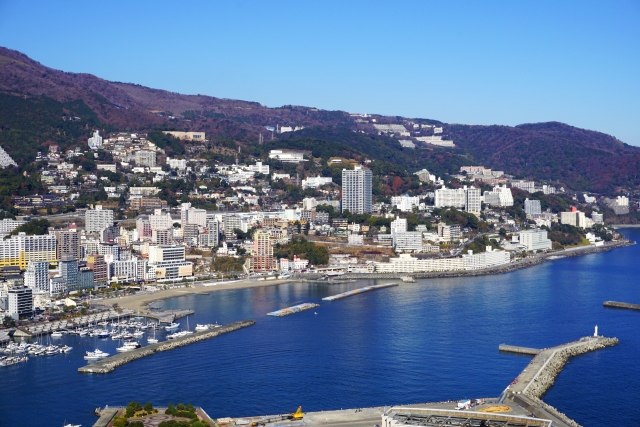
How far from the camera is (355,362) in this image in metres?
11.0

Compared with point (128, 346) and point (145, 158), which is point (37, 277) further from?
point (145, 158)

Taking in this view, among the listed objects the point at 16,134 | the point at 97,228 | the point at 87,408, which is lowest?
the point at 87,408

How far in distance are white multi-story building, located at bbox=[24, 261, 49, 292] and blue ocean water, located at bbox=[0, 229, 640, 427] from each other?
2.33 meters

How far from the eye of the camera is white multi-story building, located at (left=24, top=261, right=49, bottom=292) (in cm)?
1577

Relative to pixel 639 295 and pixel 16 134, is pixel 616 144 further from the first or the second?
pixel 639 295

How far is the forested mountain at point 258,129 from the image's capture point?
33125 millimetres

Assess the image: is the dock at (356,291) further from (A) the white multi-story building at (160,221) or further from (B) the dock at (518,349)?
(A) the white multi-story building at (160,221)

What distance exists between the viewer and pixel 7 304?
14.0 meters

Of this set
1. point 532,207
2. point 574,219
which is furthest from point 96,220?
point 574,219

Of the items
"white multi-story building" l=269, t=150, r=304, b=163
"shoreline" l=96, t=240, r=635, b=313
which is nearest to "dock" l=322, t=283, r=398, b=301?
"shoreline" l=96, t=240, r=635, b=313

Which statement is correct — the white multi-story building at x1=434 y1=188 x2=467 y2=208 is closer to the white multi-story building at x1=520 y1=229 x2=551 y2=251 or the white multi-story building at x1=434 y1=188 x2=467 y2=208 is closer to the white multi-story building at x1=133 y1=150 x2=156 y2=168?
the white multi-story building at x1=520 y1=229 x2=551 y2=251

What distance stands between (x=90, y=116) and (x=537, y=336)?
89.2 feet

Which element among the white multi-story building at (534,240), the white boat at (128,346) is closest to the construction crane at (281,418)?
the white boat at (128,346)

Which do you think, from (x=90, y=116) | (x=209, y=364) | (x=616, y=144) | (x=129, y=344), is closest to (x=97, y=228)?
(x=129, y=344)
